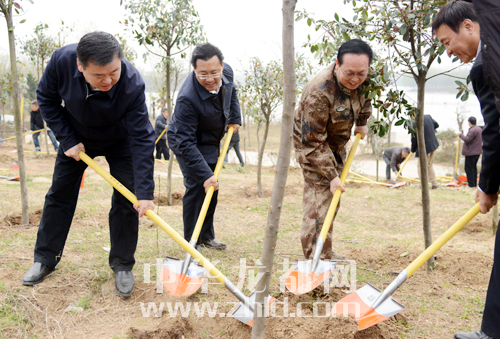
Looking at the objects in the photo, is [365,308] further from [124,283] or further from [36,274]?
[36,274]

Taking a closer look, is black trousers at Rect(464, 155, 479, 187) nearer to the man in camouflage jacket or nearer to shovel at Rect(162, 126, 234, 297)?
the man in camouflage jacket

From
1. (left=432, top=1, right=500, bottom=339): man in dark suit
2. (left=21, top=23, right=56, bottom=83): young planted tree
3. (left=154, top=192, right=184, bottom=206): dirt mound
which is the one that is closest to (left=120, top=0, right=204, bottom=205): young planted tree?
(left=154, top=192, right=184, bottom=206): dirt mound

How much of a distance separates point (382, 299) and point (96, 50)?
87.4 inches

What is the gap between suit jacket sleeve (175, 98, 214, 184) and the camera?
3111 mm

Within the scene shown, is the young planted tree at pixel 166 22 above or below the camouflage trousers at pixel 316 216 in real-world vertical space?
above

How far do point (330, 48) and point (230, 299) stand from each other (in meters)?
2.00

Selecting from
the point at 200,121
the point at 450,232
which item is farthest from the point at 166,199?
the point at 450,232

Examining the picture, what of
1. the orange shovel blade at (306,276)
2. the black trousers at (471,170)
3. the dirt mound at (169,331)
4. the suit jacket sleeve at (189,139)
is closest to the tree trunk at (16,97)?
the suit jacket sleeve at (189,139)

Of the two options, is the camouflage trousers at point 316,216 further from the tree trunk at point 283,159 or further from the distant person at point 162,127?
the distant person at point 162,127

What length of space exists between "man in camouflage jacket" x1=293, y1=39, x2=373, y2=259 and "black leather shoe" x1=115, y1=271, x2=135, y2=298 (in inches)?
51.7

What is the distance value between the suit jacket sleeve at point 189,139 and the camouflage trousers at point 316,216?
825mm

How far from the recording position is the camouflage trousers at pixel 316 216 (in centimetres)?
294

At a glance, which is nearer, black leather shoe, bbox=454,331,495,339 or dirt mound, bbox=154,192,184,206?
black leather shoe, bbox=454,331,495,339

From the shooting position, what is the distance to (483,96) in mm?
1918
